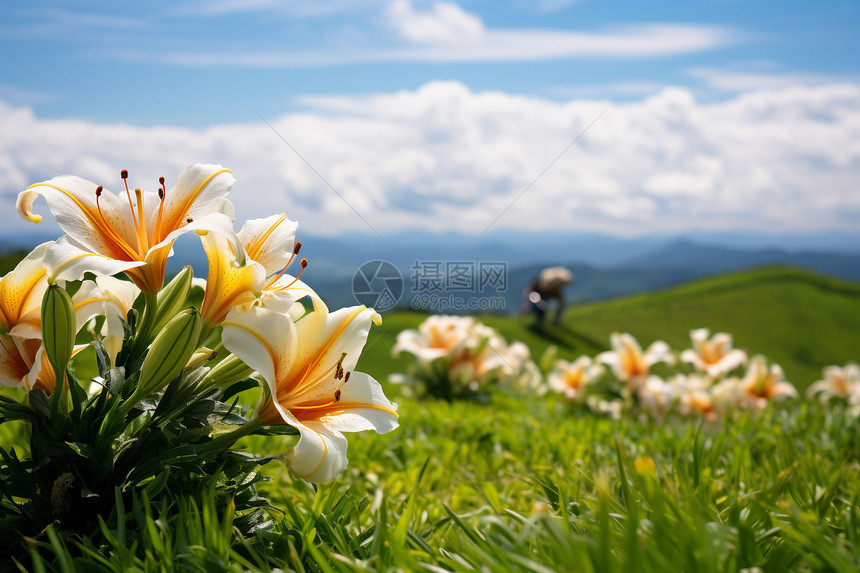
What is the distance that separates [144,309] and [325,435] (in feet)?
2.01

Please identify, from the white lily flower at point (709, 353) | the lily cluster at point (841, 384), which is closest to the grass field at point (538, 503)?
the white lily flower at point (709, 353)

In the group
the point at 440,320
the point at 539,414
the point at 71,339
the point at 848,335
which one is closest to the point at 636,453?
the point at 539,414

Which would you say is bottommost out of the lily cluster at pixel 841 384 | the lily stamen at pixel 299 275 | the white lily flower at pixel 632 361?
the lily cluster at pixel 841 384

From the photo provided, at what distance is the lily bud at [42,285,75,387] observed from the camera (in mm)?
1367

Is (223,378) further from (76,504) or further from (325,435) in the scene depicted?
(76,504)

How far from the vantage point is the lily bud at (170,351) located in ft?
4.48

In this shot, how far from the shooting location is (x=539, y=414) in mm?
4395

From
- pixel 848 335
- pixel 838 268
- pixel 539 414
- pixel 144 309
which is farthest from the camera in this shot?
pixel 838 268

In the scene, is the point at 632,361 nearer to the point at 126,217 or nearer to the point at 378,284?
the point at 378,284

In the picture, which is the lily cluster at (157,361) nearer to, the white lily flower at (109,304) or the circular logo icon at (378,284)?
the white lily flower at (109,304)

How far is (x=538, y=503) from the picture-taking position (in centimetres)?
225

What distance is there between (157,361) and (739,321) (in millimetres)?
13677

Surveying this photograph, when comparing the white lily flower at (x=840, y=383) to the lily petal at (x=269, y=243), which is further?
the white lily flower at (x=840, y=383)

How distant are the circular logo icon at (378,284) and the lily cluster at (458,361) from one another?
1.14 meters
